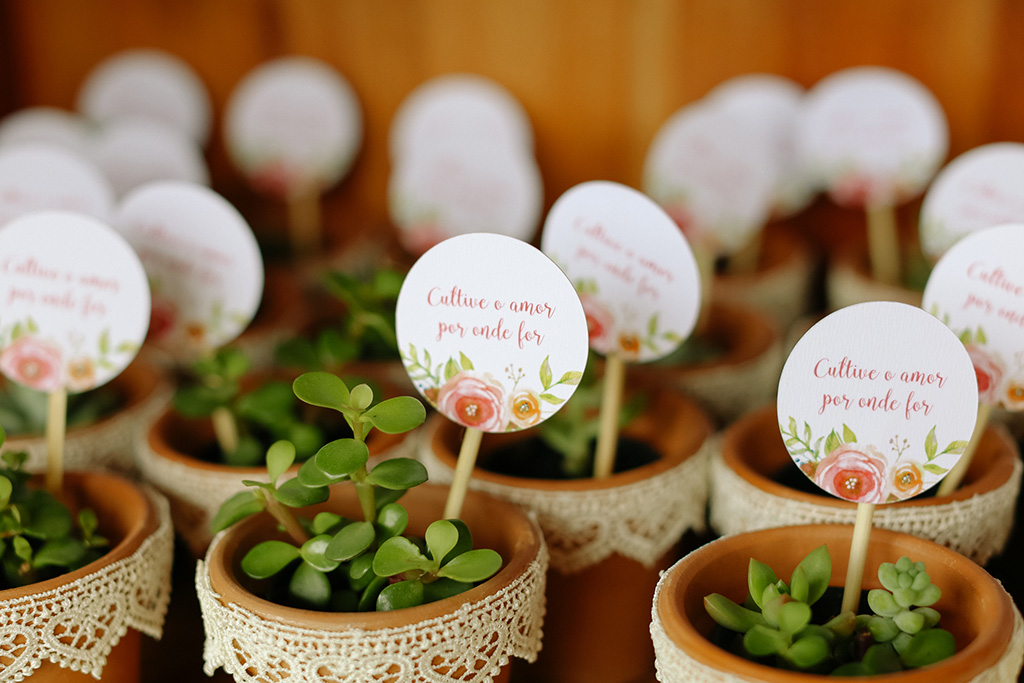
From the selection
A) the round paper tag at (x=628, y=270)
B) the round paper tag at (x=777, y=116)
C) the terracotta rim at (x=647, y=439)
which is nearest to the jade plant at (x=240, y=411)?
the terracotta rim at (x=647, y=439)

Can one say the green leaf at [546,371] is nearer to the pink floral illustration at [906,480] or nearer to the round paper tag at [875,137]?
the pink floral illustration at [906,480]

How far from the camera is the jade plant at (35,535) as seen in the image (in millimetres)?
940

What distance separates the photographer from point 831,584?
913 mm

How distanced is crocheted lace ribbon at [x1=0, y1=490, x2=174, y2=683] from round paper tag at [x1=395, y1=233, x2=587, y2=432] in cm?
34

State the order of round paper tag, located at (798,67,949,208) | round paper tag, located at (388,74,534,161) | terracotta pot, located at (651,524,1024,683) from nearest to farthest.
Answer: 1. terracotta pot, located at (651,524,1024,683)
2. round paper tag, located at (798,67,949,208)
3. round paper tag, located at (388,74,534,161)

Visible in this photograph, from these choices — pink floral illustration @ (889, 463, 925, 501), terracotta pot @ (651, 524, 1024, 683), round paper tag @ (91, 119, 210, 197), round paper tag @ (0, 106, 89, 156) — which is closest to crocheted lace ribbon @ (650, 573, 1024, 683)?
terracotta pot @ (651, 524, 1024, 683)


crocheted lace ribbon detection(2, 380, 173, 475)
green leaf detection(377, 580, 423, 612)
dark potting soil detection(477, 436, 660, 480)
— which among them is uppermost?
green leaf detection(377, 580, 423, 612)

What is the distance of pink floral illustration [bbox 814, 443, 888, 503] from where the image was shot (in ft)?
2.79

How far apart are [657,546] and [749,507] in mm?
109

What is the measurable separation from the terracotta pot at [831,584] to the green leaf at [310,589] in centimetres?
30

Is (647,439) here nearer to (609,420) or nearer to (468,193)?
(609,420)

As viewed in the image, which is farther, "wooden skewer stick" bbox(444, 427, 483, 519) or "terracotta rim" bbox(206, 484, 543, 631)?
"wooden skewer stick" bbox(444, 427, 483, 519)

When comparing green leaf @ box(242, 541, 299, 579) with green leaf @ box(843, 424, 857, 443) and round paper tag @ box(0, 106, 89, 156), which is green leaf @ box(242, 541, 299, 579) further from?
round paper tag @ box(0, 106, 89, 156)

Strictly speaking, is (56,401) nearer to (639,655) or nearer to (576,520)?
(576,520)
